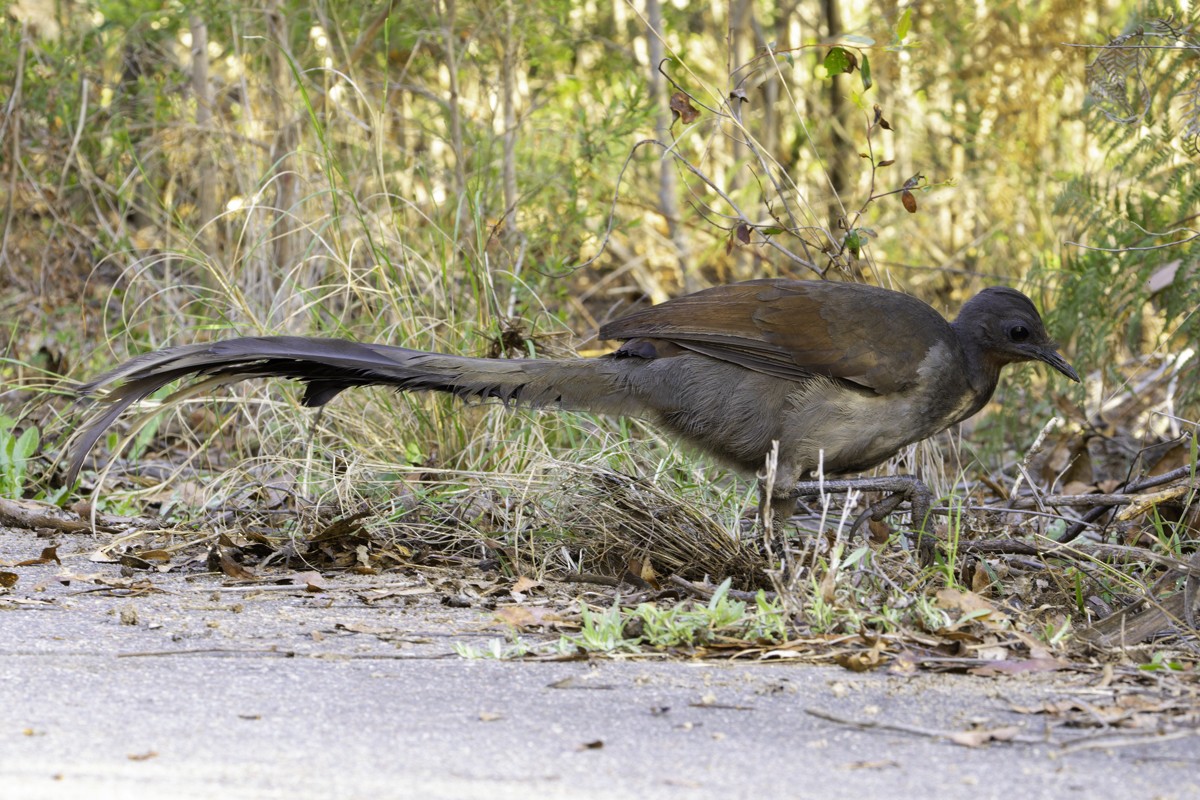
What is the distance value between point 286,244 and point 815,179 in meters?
4.65

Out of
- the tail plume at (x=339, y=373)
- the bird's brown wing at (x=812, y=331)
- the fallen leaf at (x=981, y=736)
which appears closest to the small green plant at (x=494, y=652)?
the fallen leaf at (x=981, y=736)

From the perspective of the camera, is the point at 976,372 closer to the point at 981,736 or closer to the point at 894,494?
the point at 894,494

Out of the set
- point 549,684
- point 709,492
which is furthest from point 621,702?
point 709,492

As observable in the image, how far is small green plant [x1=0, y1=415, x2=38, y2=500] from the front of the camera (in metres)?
5.37

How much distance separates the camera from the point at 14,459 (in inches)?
214

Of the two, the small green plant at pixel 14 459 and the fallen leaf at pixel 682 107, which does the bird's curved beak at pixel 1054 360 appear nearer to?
the fallen leaf at pixel 682 107

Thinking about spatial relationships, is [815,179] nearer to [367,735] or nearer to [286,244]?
[286,244]

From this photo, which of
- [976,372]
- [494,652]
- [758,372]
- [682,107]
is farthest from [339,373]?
[976,372]

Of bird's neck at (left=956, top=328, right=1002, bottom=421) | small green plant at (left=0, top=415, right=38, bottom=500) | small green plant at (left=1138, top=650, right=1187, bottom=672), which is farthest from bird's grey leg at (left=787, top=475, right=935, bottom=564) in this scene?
small green plant at (left=0, top=415, right=38, bottom=500)

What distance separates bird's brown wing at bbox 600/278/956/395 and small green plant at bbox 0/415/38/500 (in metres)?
2.52

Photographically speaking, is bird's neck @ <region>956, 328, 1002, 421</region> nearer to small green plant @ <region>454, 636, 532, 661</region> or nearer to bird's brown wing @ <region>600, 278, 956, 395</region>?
bird's brown wing @ <region>600, 278, 956, 395</region>

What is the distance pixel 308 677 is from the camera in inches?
111

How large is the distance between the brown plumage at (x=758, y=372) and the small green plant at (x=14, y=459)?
1.58m

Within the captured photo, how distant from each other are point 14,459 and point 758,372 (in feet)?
9.92
